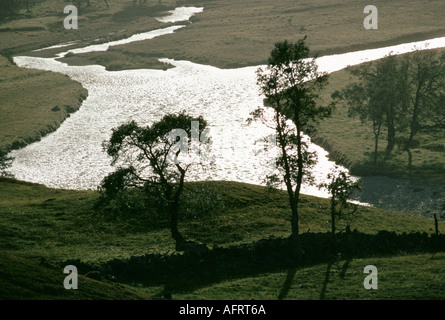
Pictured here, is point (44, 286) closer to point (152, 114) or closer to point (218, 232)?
point (218, 232)

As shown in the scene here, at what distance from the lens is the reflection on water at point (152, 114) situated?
3733 inches

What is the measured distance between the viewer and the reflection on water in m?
94.8

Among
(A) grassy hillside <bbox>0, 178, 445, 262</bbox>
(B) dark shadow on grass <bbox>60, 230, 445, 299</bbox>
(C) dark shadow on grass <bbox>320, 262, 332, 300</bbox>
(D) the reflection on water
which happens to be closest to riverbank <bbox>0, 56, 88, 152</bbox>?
(D) the reflection on water

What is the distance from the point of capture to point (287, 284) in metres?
45.2

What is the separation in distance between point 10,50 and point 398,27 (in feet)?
416

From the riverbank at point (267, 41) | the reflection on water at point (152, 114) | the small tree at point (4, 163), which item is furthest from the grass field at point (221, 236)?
the riverbank at point (267, 41)

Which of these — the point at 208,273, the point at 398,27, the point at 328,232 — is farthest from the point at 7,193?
the point at 398,27

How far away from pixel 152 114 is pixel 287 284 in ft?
277

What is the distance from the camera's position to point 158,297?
4153cm

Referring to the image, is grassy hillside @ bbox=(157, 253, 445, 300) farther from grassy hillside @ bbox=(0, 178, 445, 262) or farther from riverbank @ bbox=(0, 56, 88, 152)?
riverbank @ bbox=(0, 56, 88, 152)

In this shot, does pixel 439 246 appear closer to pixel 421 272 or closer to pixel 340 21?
pixel 421 272

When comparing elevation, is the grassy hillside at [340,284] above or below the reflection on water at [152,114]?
below

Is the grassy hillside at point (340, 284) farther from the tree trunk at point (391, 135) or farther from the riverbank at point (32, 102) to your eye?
the riverbank at point (32, 102)

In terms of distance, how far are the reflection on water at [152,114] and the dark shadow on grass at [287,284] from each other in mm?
35591
